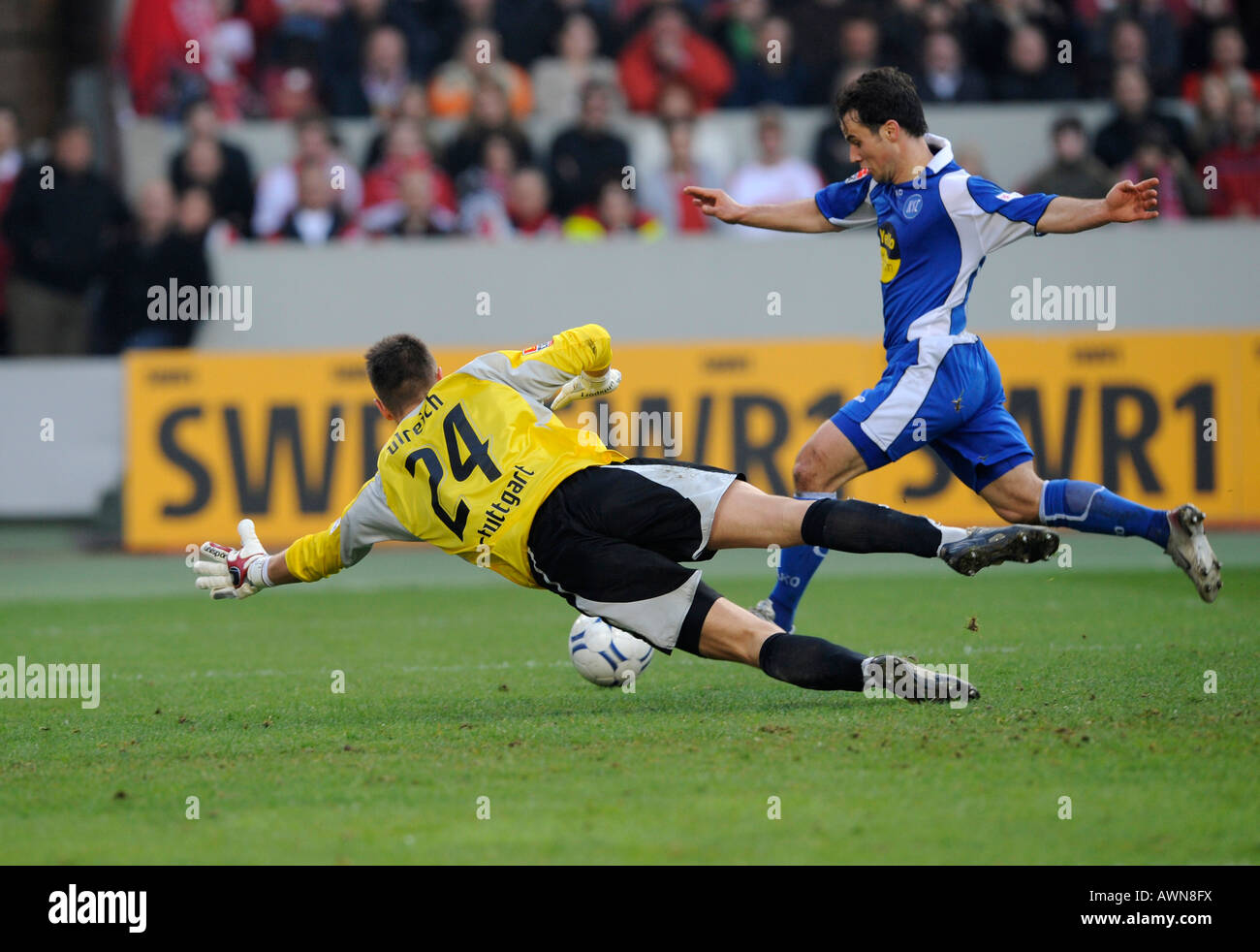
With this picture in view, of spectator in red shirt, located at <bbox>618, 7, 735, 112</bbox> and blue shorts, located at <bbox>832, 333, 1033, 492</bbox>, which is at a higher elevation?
spectator in red shirt, located at <bbox>618, 7, 735, 112</bbox>

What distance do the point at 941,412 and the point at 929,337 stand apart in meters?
0.33

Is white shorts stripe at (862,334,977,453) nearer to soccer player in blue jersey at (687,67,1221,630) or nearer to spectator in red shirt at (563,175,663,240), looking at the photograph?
soccer player in blue jersey at (687,67,1221,630)

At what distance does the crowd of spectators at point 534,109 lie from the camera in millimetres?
14922

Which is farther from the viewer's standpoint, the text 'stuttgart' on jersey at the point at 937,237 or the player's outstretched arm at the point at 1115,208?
the text 'stuttgart' on jersey at the point at 937,237

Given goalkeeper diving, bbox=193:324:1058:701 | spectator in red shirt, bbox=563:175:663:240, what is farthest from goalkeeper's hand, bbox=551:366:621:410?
spectator in red shirt, bbox=563:175:663:240

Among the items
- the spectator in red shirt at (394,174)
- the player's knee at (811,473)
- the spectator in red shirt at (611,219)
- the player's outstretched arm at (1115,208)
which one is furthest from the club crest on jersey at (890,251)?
the spectator in red shirt at (394,174)

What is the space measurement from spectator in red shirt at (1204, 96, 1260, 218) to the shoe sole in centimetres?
1044

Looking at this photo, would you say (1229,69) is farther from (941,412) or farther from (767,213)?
(941,412)

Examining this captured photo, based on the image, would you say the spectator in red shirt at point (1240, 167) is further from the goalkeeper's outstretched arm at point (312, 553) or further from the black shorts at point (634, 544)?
the goalkeeper's outstretched arm at point (312, 553)

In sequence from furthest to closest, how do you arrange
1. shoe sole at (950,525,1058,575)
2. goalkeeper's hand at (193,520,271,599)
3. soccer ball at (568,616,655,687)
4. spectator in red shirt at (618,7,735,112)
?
spectator in red shirt at (618,7,735,112) → soccer ball at (568,616,655,687) → goalkeeper's hand at (193,520,271,599) → shoe sole at (950,525,1058,575)

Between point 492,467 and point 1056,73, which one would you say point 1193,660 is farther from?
point 1056,73

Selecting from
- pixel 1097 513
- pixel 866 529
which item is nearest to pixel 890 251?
pixel 1097 513

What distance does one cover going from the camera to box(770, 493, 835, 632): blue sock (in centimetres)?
737

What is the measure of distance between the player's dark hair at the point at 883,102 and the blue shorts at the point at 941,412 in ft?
3.06
